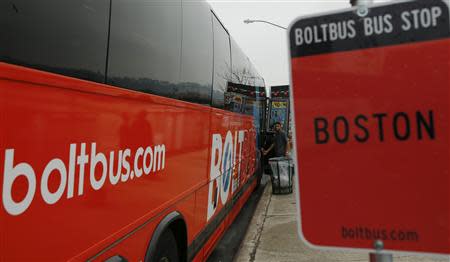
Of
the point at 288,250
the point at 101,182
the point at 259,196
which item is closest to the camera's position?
the point at 101,182

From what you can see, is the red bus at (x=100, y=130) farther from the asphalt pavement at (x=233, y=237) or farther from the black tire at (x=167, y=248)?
the asphalt pavement at (x=233, y=237)

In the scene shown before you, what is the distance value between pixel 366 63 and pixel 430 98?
29 centimetres

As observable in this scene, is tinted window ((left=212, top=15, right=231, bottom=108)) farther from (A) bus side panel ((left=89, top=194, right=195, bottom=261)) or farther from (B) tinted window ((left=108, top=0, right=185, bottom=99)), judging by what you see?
(A) bus side panel ((left=89, top=194, right=195, bottom=261))

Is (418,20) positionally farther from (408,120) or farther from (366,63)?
(408,120)

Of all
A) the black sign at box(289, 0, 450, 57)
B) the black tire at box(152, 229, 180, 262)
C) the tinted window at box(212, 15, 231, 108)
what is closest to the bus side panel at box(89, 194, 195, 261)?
the black tire at box(152, 229, 180, 262)

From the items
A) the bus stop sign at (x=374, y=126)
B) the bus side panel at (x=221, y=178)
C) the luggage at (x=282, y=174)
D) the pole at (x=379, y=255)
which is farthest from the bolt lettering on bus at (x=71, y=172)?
the luggage at (x=282, y=174)

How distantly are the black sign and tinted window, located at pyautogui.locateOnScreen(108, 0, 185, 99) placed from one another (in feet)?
3.47

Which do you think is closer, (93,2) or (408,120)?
(408,120)

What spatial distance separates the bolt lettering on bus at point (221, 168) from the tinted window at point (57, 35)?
8.82ft

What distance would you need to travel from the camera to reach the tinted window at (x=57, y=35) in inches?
59.3

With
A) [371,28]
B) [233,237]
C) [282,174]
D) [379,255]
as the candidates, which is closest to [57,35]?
[371,28]

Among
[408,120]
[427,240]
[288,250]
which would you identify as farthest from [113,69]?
[288,250]

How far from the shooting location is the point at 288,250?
18.5 ft

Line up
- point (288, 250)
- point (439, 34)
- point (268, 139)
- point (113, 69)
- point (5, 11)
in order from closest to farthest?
point (5, 11) < point (439, 34) < point (113, 69) < point (288, 250) < point (268, 139)
